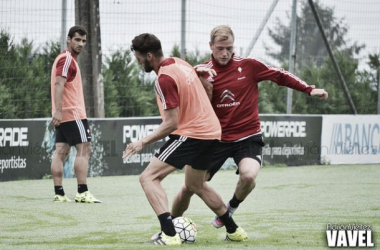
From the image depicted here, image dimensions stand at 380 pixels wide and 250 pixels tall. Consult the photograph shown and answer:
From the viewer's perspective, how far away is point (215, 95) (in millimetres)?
8180

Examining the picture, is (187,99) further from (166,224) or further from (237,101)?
(237,101)

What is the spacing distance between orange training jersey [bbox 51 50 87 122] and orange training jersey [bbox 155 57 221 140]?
378 centimetres

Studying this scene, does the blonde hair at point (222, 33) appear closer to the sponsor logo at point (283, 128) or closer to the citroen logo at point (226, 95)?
the citroen logo at point (226, 95)

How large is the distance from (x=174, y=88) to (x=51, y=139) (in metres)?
7.43

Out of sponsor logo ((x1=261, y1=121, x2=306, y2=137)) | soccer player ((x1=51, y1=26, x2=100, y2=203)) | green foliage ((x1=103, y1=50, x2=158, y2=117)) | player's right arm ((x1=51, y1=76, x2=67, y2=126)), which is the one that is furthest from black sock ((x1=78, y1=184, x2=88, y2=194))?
sponsor logo ((x1=261, y1=121, x2=306, y2=137))

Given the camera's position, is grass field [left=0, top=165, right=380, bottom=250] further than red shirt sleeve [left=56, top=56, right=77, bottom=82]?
No

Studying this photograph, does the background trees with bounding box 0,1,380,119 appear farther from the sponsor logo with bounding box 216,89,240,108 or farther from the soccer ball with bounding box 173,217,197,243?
the soccer ball with bounding box 173,217,197,243

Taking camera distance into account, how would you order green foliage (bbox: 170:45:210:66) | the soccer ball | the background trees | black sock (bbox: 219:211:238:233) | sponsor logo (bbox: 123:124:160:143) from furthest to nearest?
1. green foliage (bbox: 170:45:210:66)
2. sponsor logo (bbox: 123:124:160:143)
3. the background trees
4. black sock (bbox: 219:211:238:233)
5. the soccer ball

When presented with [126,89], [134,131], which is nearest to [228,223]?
[134,131]

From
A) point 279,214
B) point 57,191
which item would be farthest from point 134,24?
point 279,214

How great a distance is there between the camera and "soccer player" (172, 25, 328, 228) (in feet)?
26.6

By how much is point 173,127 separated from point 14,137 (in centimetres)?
703

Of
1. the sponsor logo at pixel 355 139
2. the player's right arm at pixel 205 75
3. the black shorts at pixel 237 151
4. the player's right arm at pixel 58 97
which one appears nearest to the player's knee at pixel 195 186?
the black shorts at pixel 237 151

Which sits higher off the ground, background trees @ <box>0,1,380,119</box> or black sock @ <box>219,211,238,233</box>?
background trees @ <box>0,1,380,119</box>
